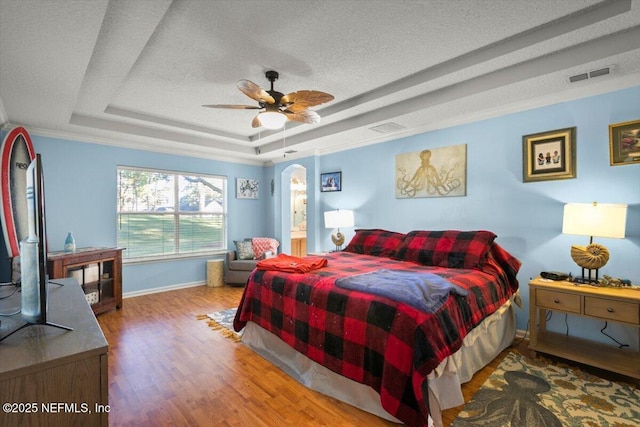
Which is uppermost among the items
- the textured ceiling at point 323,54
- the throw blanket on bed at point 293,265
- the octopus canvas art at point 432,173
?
the textured ceiling at point 323,54

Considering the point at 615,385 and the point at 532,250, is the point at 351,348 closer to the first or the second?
the point at 615,385

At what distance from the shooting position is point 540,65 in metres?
2.36

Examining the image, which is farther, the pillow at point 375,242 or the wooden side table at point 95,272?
the pillow at point 375,242

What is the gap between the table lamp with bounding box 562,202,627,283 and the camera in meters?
2.24

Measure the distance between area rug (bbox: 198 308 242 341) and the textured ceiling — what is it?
2525mm

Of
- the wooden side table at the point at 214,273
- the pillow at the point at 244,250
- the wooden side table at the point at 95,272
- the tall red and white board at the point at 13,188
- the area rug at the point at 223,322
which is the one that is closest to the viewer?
the tall red and white board at the point at 13,188

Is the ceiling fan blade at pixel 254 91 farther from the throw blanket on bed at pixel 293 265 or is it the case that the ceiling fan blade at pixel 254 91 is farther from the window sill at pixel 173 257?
the window sill at pixel 173 257

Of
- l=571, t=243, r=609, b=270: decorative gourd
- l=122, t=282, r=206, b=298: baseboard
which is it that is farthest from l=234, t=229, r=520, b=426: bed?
l=122, t=282, r=206, b=298: baseboard

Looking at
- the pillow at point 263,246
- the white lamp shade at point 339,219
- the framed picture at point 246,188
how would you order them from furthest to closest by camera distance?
A: the framed picture at point 246,188 < the pillow at point 263,246 < the white lamp shade at point 339,219

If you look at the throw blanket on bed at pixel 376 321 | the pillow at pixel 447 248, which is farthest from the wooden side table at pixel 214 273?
the pillow at pixel 447 248

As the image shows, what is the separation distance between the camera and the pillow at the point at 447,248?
282 centimetres

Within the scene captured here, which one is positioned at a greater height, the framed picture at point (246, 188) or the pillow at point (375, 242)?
the framed picture at point (246, 188)

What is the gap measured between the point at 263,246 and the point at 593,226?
14.9 ft
